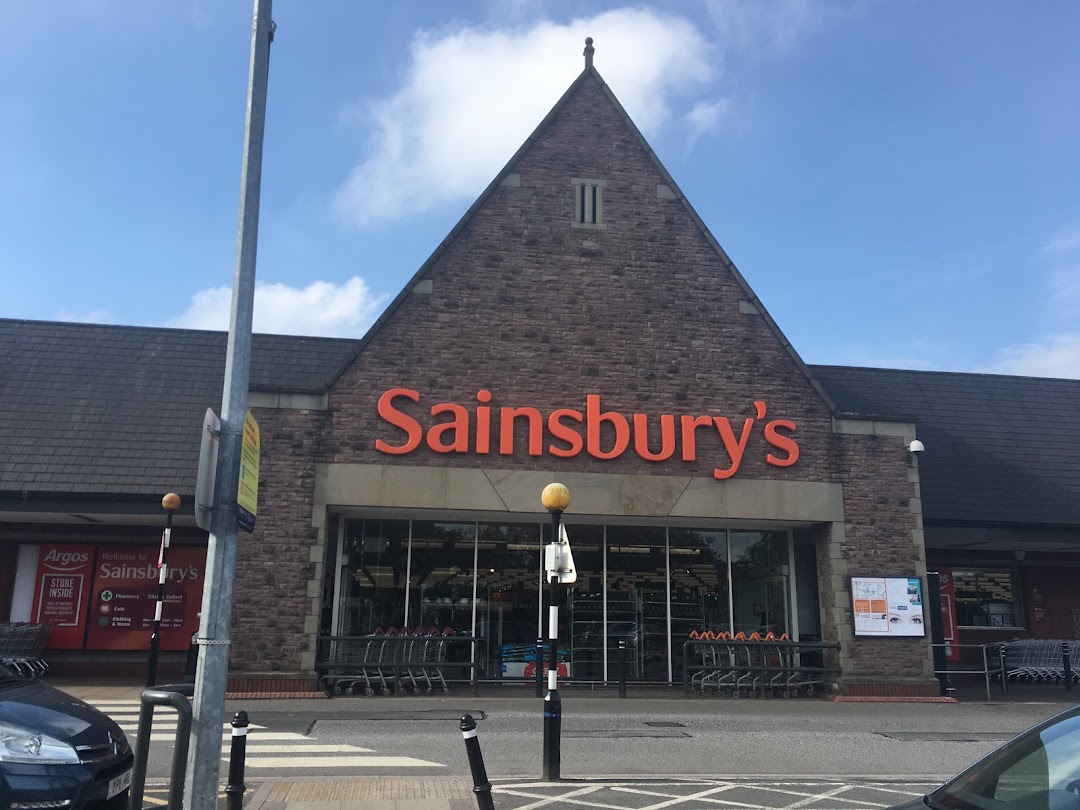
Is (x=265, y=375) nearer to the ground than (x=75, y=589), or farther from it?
farther from it

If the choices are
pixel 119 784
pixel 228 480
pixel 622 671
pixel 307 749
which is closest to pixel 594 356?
pixel 622 671

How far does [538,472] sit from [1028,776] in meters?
12.8

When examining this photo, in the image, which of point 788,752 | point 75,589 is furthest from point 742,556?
point 75,589

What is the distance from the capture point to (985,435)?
20781mm

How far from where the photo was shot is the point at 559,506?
10.3m

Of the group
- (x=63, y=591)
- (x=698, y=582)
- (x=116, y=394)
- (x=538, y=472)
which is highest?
(x=116, y=394)

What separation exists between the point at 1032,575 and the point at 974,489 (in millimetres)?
4590

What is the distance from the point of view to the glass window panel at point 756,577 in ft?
60.0

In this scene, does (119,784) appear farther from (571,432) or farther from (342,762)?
(571,432)

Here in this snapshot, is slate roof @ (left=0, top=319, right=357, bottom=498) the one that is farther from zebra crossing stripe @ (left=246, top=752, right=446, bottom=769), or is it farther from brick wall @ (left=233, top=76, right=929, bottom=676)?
zebra crossing stripe @ (left=246, top=752, right=446, bottom=769)

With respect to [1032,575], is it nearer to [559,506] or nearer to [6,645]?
[559,506]

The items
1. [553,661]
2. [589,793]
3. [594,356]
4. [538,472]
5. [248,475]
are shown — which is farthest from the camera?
[594,356]

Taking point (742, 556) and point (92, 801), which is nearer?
point (92, 801)

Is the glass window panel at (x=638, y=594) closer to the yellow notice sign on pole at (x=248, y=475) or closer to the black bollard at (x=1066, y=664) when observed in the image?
the black bollard at (x=1066, y=664)
